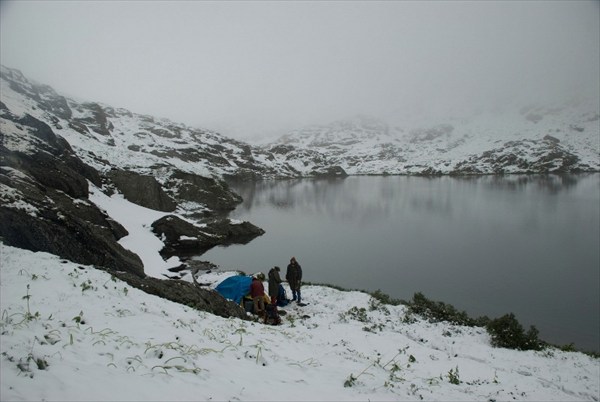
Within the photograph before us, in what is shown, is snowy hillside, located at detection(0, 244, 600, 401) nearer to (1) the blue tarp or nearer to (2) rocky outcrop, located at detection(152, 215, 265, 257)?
(1) the blue tarp

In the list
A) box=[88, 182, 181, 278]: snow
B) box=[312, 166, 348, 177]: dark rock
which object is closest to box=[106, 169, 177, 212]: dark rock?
box=[88, 182, 181, 278]: snow

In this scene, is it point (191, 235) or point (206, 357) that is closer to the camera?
point (206, 357)

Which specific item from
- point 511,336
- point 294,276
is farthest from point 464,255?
point 294,276

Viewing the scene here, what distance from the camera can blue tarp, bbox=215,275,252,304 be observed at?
1573 cm

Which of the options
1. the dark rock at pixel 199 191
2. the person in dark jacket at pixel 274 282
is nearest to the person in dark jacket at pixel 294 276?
the person in dark jacket at pixel 274 282

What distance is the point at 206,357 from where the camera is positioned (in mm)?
6738

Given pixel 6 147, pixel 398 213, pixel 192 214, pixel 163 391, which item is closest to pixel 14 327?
pixel 163 391

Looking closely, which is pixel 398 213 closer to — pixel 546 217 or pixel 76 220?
pixel 546 217

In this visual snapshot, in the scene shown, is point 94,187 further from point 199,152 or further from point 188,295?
point 199,152

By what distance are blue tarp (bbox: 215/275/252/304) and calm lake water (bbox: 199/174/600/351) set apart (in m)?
9.73

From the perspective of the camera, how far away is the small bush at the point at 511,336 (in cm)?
1230

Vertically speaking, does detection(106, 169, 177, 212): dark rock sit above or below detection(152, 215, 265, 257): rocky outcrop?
above

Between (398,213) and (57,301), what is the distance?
1983 inches

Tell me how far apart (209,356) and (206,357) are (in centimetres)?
11
